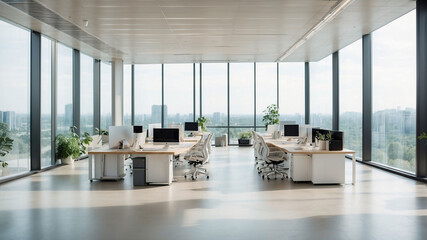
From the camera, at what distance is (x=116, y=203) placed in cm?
613

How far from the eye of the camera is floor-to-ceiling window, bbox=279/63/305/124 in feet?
54.4

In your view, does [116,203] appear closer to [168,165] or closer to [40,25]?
[168,165]

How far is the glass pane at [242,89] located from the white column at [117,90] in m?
4.78

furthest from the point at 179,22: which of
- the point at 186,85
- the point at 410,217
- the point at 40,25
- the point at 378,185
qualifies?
the point at 186,85

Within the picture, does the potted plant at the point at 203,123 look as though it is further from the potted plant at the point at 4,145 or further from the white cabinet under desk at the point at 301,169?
the potted plant at the point at 4,145

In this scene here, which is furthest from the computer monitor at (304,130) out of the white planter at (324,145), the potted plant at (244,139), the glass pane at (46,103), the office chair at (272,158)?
the glass pane at (46,103)

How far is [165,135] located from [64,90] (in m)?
4.49

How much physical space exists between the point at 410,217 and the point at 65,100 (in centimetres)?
986

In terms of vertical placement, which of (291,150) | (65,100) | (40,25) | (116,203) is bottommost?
(116,203)

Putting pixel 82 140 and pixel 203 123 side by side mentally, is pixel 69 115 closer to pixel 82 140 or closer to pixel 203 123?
pixel 82 140

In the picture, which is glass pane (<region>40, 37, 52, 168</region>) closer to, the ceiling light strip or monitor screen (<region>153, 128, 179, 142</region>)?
monitor screen (<region>153, 128, 179, 142</region>)

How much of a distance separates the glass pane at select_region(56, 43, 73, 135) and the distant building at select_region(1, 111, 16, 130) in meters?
2.29

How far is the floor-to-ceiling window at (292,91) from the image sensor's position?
1659 centimetres

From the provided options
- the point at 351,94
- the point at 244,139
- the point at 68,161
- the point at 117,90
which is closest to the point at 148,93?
the point at 117,90
